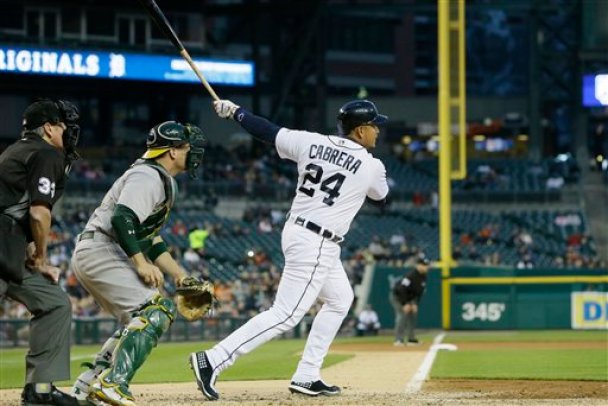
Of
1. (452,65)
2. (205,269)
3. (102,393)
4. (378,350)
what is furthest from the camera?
(205,269)

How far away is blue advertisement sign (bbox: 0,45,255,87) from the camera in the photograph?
115ft

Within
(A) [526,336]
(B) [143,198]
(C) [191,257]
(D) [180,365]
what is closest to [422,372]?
(D) [180,365]

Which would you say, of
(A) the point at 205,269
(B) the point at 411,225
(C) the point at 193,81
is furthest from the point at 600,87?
(A) the point at 205,269

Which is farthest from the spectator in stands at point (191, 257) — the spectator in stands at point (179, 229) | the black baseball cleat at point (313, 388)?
the black baseball cleat at point (313, 388)

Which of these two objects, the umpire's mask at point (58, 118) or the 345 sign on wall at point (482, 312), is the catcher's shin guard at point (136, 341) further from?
the 345 sign on wall at point (482, 312)

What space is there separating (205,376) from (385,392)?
1498 mm

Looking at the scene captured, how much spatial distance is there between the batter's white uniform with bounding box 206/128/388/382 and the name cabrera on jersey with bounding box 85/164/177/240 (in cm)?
104

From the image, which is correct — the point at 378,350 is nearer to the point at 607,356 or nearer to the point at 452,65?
the point at 607,356

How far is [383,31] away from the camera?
68.4 meters

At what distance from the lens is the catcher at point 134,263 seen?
7.90 meters

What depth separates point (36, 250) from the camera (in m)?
7.68

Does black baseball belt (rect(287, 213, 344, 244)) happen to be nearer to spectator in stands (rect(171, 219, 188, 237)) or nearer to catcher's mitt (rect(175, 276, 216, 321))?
A: catcher's mitt (rect(175, 276, 216, 321))

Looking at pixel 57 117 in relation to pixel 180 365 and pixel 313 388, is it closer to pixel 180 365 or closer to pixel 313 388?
pixel 313 388

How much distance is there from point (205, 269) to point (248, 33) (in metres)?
29.8
